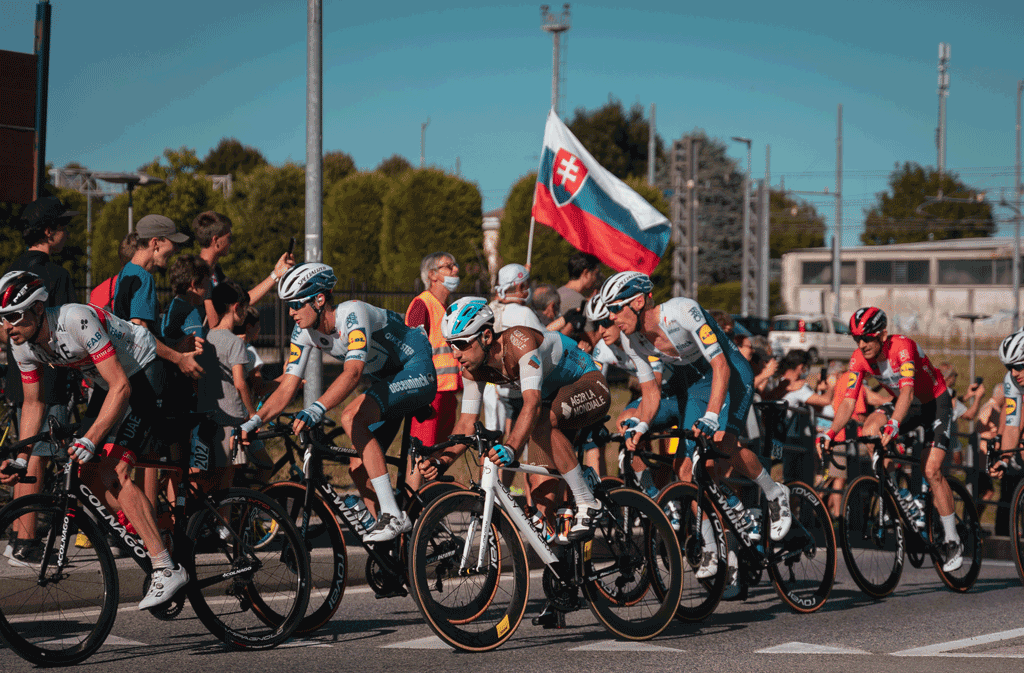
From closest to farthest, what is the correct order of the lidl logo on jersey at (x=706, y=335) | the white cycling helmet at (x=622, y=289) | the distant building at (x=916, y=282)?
the white cycling helmet at (x=622, y=289)
the lidl logo on jersey at (x=706, y=335)
the distant building at (x=916, y=282)

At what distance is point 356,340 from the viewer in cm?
630

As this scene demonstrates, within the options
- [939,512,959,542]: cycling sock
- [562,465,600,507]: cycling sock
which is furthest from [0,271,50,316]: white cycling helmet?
[939,512,959,542]: cycling sock

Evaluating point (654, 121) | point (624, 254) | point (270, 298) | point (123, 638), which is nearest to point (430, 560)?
point (123, 638)

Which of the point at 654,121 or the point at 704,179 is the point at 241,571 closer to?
the point at 654,121

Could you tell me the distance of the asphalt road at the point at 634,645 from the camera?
559 centimetres

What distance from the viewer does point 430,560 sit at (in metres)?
5.60

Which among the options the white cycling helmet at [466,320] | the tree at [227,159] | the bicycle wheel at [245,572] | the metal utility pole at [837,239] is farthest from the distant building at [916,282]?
the bicycle wheel at [245,572]

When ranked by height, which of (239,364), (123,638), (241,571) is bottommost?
(123,638)

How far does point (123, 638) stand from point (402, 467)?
5.58 feet

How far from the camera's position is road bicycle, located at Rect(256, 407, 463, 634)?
5965mm

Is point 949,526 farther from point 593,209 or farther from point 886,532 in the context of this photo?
point 593,209

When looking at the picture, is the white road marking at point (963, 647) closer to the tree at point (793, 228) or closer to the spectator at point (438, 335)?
the spectator at point (438, 335)

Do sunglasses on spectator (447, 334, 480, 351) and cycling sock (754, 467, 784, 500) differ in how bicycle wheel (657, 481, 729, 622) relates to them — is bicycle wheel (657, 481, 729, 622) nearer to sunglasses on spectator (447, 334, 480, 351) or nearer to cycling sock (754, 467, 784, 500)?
cycling sock (754, 467, 784, 500)

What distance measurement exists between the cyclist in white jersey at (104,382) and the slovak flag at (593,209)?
25.0 feet
